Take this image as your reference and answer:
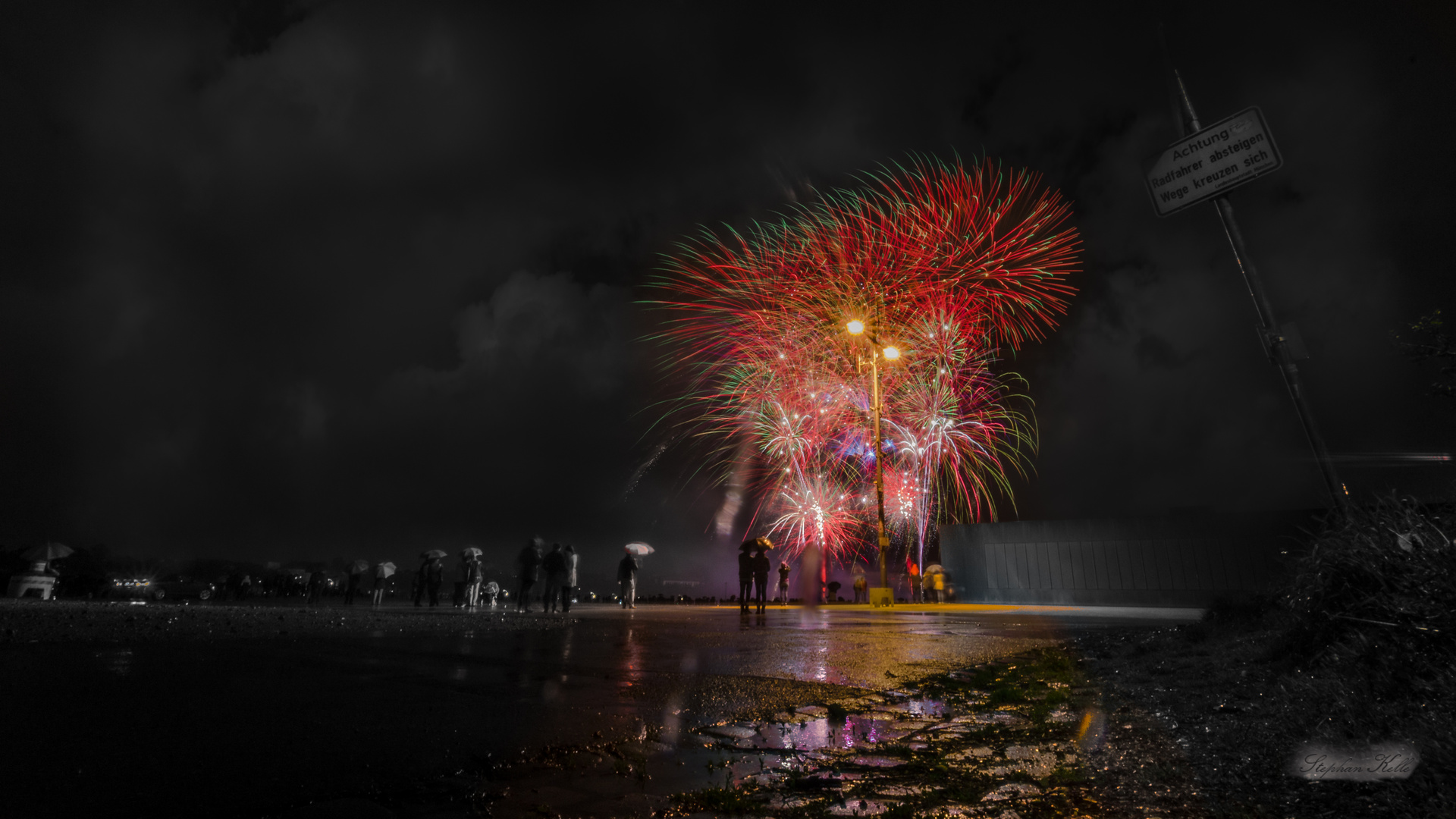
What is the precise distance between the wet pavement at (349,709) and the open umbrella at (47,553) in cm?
2958

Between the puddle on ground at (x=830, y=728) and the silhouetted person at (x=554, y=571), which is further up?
the silhouetted person at (x=554, y=571)

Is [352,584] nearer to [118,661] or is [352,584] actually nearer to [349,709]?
[118,661]

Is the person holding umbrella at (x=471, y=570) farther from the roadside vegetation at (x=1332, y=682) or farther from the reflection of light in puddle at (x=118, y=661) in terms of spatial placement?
the roadside vegetation at (x=1332, y=682)

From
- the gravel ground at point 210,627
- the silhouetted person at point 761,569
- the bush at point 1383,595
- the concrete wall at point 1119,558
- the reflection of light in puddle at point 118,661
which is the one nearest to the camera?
the bush at point 1383,595

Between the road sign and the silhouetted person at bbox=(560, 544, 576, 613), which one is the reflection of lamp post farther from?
the road sign

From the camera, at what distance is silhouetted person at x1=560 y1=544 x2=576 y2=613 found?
15445 mm

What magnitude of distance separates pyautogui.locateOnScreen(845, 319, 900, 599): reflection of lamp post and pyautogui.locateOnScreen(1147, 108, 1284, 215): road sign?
11.7m

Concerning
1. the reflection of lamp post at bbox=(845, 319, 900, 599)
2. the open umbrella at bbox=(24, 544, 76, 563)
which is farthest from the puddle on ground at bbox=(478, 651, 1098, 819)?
the open umbrella at bbox=(24, 544, 76, 563)

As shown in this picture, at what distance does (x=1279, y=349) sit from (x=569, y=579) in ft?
45.7

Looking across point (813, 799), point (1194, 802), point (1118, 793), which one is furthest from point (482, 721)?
point (1194, 802)

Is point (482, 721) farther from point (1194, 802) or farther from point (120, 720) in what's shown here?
point (1194, 802)

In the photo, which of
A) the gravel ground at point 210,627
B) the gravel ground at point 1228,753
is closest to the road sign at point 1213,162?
the gravel ground at point 1228,753

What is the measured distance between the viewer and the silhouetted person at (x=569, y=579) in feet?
50.7

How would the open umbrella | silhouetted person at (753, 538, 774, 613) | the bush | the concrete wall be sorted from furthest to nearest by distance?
the open umbrella → the concrete wall → silhouetted person at (753, 538, 774, 613) → the bush
